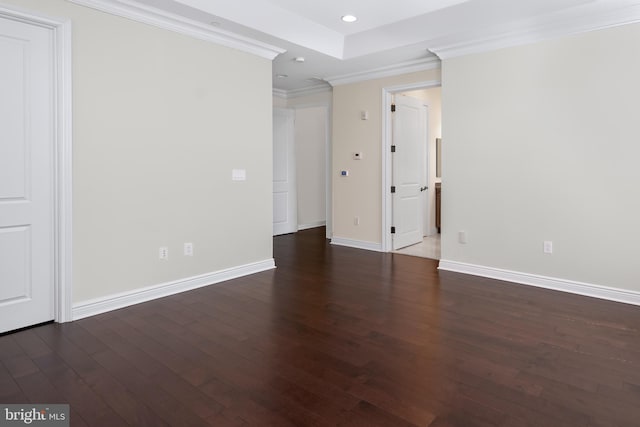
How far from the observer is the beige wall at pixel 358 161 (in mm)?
5742

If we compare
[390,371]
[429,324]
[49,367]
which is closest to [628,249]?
[429,324]

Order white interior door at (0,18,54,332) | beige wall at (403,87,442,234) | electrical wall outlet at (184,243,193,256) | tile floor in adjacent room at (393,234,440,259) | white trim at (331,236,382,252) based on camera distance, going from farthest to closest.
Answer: beige wall at (403,87,442,234), white trim at (331,236,382,252), tile floor in adjacent room at (393,234,440,259), electrical wall outlet at (184,243,193,256), white interior door at (0,18,54,332)

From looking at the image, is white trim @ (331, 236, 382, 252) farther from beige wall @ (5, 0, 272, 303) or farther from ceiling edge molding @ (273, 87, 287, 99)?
ceiling edge molding @ (273, 87, 287, 99)

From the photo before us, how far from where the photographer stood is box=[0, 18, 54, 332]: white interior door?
9.25ft

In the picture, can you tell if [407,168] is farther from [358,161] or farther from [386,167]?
[358,161]

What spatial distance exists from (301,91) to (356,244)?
2.77 m

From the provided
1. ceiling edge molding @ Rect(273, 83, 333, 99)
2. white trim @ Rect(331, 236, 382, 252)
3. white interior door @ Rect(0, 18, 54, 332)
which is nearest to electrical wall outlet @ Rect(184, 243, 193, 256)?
white interior door @ Rect(0, 18, 54, 332)

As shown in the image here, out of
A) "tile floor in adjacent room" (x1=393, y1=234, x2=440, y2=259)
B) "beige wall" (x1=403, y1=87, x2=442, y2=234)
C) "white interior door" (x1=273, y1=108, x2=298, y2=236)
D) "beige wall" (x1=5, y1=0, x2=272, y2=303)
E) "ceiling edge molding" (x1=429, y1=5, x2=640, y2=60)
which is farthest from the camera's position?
"white interior door" (x1=273, y1=108, x2=298, y2=236)

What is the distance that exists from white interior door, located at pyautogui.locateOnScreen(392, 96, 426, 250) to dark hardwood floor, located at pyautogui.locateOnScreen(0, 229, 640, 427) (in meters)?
2.12

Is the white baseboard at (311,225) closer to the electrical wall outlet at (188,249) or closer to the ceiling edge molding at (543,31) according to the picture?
the electrical wall outlet at (188,249)

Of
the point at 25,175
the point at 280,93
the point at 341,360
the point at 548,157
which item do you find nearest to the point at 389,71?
the point at 280,93

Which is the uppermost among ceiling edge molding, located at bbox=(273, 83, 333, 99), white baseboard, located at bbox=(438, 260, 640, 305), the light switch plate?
ceiling edge molding, located at bbox=(273, 83, 333, 99)

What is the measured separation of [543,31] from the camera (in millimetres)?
3912

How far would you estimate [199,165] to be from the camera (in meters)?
3.99
